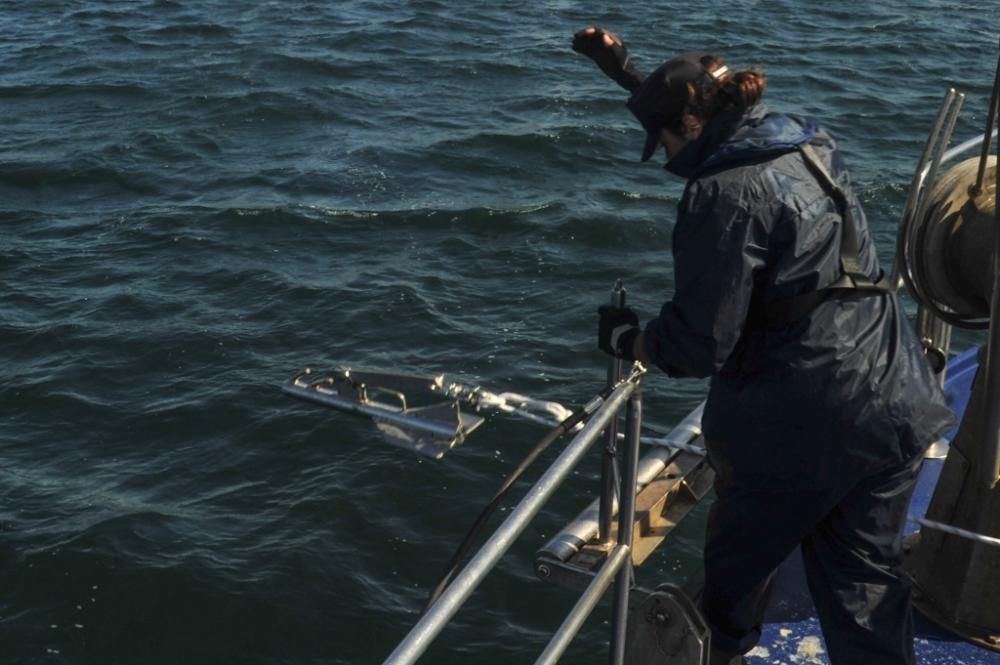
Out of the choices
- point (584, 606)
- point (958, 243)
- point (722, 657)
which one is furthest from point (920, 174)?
point (584, 606)

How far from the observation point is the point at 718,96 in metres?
3.42

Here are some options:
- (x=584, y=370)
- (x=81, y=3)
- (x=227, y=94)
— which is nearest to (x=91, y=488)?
(x=584, y=370)

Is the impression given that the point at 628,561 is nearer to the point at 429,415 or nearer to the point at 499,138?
the point at 429,415

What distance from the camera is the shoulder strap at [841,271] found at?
335 centimetres

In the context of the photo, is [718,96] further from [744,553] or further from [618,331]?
[744,553]

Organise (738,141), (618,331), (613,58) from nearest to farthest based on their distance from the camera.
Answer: (738,141)
(618,331)
(613,58)

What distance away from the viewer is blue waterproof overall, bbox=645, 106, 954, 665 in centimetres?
329

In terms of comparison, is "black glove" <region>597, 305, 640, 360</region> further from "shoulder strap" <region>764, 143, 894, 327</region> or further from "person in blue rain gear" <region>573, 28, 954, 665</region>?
"shoulder strap" <region>764, 143, 894, 327</region>

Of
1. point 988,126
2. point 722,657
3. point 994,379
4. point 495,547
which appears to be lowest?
point 722,657

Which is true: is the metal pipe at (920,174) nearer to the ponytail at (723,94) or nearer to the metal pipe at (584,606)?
the ponytail at (723,94)

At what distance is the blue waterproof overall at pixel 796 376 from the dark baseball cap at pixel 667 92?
0.30 feet

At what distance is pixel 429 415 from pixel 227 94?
10.9m

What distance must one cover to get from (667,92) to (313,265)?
293 inches

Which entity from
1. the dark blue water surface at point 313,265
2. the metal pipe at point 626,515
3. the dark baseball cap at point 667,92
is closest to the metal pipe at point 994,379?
the dark baseball cap at point 667,92
